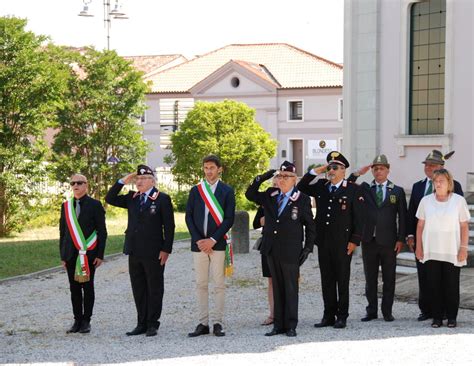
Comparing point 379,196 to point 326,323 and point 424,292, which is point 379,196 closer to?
point 424,292

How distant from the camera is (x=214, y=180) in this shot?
8.56 m

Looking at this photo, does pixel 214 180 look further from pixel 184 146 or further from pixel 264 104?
pixel 264 104

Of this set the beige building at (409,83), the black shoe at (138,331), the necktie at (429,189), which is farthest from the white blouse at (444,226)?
the beige building at (409,83)

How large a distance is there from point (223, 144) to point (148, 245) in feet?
71.8

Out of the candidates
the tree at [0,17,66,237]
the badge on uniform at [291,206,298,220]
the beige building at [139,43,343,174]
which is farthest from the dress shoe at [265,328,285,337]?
the beige building at [139,43,343,174]

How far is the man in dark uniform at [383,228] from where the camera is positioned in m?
9.17

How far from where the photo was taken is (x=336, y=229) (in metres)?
8.75

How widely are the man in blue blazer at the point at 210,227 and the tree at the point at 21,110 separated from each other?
1345 cm

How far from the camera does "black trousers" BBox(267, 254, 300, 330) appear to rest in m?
8.37

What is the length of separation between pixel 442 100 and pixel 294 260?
24.1ft

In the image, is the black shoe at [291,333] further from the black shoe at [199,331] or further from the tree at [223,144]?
the tree at [223,144]

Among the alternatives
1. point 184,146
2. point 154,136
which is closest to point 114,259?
point 184,146

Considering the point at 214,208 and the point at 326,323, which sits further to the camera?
the point at 326,323

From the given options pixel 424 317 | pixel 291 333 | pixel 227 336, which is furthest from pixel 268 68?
pixel 291 333
